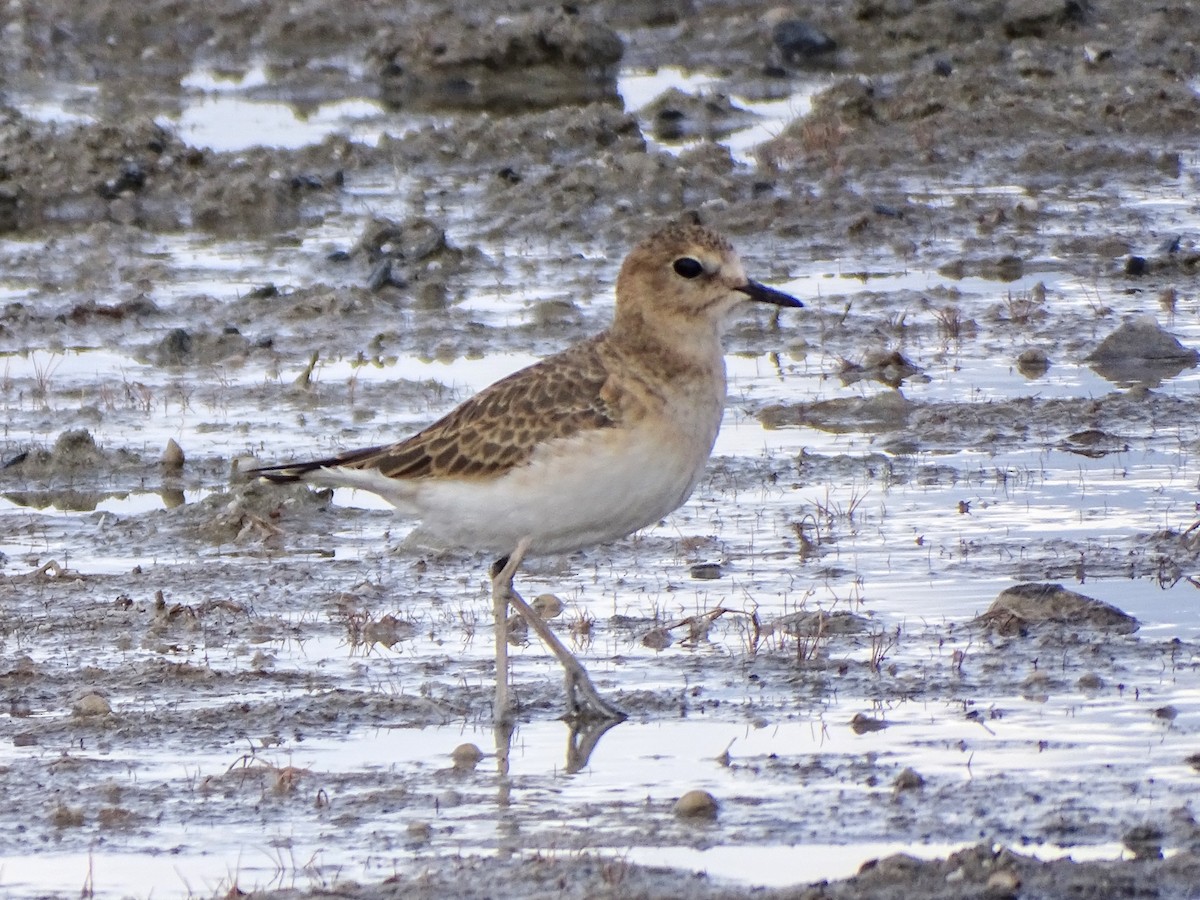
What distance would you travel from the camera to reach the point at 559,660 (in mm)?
7227

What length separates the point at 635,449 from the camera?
22.6ft

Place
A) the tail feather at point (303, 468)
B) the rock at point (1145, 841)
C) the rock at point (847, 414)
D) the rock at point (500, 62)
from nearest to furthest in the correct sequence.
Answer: the rock at point (1145, 841), the tail feather at point (303, 468), the rock at point (847, 414), the rock at point (500, 62)

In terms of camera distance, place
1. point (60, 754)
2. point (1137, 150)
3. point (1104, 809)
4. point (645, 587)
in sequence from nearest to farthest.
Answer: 1. point (1104, 809)
2. point (60, 754)
3. point (645, 587)
4. point (1137, 150)

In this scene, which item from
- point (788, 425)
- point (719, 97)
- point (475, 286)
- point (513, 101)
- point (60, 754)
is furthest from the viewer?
point (513, 101)

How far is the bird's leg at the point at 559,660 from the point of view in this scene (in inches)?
274

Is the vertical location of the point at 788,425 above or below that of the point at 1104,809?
above

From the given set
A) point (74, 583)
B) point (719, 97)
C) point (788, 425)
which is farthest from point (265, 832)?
point (719, 97)

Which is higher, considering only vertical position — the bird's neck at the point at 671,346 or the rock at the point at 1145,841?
the bird's neck at the point at 671,346

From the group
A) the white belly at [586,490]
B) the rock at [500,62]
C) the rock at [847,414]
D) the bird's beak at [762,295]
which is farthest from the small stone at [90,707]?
the rock at [500,62]

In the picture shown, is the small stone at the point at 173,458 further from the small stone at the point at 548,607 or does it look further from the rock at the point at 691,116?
A: the rock at the point at 691,116

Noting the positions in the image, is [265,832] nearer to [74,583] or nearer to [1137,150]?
[74,583]

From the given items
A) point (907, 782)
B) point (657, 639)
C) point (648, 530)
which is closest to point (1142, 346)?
point (648, 530)

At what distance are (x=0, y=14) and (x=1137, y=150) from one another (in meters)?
14.7

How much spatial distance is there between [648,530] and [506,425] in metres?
2.12
